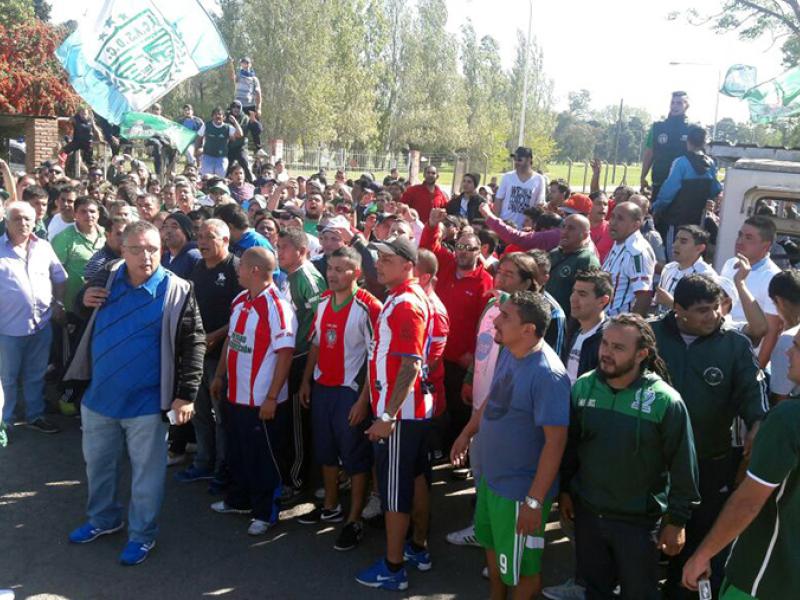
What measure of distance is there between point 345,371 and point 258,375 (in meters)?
Answer: 0.59

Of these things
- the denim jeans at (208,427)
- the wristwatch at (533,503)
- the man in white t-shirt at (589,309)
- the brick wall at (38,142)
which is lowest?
the denim jeans at (208,427)

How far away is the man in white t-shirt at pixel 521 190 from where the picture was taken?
9.59m

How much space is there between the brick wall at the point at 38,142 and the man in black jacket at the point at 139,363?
14080mm

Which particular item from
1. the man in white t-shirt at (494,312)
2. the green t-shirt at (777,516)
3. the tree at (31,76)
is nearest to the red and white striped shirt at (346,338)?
the man in white t-shirt at (494,312)

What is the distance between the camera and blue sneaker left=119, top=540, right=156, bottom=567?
457 cm

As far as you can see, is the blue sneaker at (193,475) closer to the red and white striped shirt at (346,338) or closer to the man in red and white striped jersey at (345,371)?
the man in red and white striped jersey at (345,371)

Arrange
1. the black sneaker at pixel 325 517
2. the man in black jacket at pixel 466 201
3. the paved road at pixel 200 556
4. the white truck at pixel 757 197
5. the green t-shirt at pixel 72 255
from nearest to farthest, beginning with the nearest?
the paved road at pixel 200 556 < the black sneaker at pixel 325 517 < the green t-shirt at pixel 72 255 < the white truck at pixel 757 197 < the man in black jacket at pixel 466 201

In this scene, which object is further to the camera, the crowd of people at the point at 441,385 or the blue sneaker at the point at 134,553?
the blue sneaker at the point at 134,553

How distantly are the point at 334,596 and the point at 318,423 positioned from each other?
1.14 m

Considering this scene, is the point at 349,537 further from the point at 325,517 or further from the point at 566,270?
the point at 566,270

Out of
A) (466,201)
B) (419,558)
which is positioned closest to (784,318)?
(419,558)

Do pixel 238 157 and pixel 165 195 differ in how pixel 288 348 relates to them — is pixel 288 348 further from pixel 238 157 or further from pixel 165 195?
pixel 238 157

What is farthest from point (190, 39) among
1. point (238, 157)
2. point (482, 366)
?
point (482, 366)

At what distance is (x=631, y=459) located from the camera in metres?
3.44
